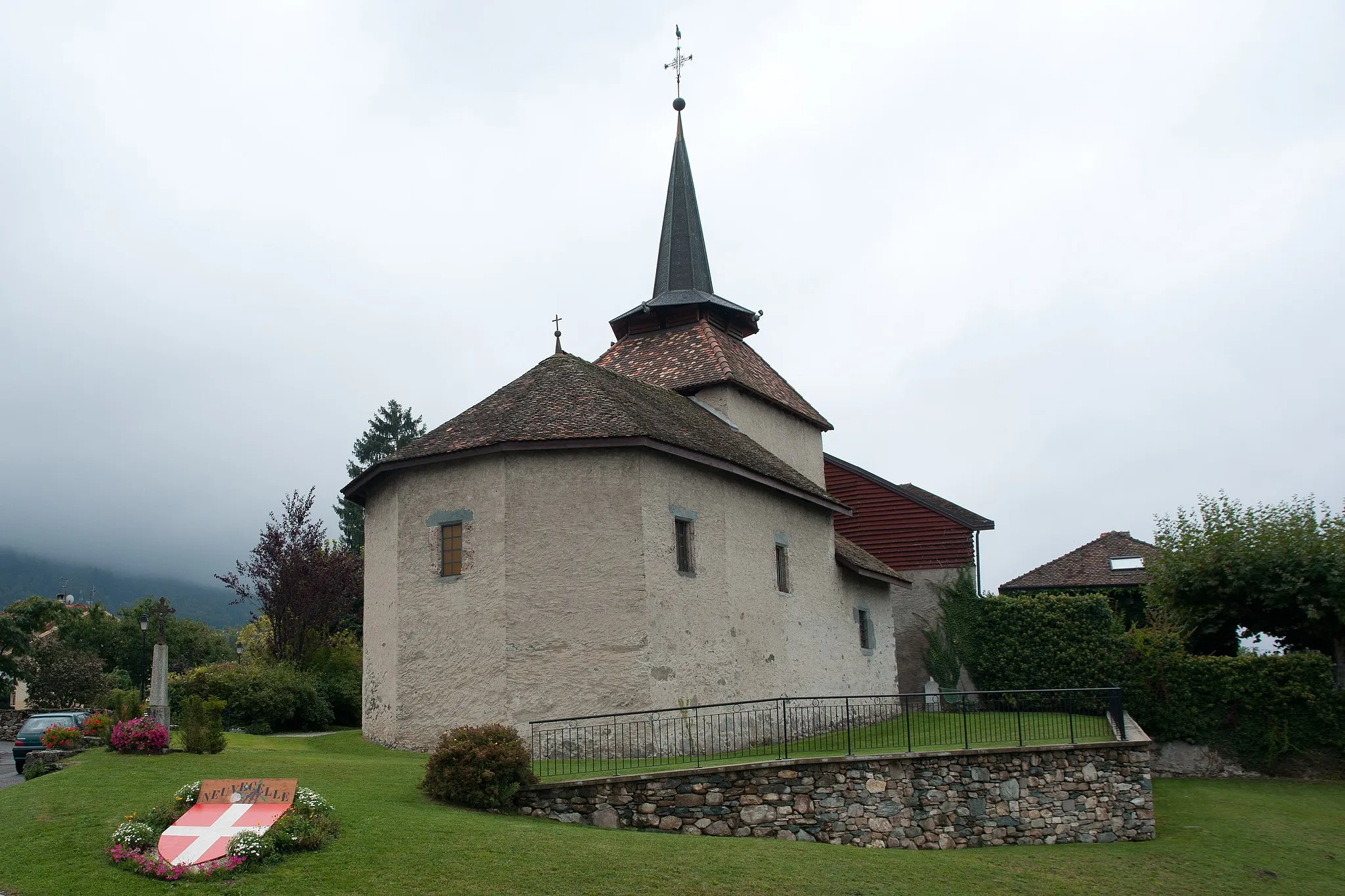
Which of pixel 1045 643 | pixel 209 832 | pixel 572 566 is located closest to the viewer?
pixel 209 832

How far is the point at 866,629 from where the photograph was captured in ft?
91.3

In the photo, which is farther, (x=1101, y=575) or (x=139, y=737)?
(x=1101, y=575)

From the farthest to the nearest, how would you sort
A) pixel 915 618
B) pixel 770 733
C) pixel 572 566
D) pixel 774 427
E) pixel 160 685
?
pixel 915 618 < pixel 774 427 < pixel 770 733 < pixel 572 566 < pixel 160 685

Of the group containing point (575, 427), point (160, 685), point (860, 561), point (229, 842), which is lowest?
point (229, 842)

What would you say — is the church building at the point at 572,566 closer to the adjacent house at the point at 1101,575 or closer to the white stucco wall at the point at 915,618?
the white stucco wall at the point at 915,618

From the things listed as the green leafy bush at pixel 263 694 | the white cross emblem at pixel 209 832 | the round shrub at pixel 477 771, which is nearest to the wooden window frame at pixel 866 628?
the green leafy bush at pixel 263 694

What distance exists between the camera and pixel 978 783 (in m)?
16.8

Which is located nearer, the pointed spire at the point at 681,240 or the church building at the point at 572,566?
the church building at the point at 572,566

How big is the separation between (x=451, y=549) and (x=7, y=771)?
33.6ft

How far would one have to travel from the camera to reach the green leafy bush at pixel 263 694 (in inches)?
944

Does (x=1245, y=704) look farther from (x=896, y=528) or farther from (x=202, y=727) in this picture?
(x=202, y=727)

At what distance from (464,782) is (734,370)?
16369mm

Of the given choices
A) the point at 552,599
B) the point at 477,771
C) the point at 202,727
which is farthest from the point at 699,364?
the point at 477,771

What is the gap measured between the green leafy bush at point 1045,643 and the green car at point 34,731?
22094mm
